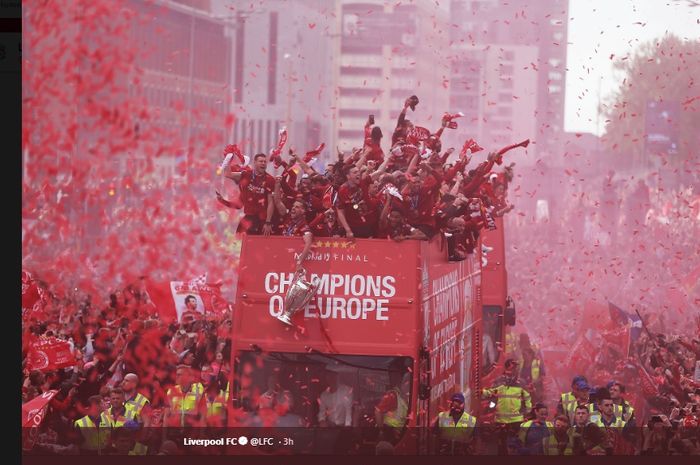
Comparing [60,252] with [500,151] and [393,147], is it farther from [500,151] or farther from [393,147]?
[500,151]

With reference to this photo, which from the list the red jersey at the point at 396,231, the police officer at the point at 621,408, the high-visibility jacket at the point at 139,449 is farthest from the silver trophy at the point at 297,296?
the police officer at the point at 621,408

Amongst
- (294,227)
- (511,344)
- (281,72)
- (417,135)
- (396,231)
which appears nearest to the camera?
(396,231)

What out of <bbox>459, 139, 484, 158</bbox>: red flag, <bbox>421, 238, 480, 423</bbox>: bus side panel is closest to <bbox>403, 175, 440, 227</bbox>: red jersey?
<bbox>421, 238, 480, 423</bbox>: bus side panel

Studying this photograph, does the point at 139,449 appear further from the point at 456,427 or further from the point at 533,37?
the point at 533,37

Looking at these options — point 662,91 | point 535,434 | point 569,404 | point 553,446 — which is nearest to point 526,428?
point 535,434

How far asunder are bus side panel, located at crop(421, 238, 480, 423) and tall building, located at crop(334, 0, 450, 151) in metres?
1.42

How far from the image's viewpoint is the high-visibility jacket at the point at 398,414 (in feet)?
25.0

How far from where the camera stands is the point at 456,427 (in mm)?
8477

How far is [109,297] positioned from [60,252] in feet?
1.74

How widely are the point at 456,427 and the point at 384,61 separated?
327 centimetres

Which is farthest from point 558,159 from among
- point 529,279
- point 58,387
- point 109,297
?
point 58,387

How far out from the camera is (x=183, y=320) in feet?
30.3

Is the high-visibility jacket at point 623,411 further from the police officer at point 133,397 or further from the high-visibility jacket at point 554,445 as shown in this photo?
the police officer at point 133,397

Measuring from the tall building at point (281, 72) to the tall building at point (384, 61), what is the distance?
141 mm
